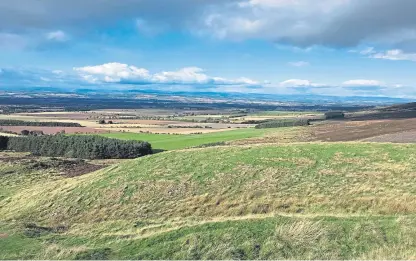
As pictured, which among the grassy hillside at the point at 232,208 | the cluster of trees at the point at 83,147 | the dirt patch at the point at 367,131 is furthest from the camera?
the cluster of trees at the point at 83,147

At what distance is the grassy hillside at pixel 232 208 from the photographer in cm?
1605

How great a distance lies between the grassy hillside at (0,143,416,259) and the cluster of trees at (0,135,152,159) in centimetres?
3550

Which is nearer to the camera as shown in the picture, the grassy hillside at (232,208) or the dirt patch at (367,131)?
the grassy hillside at (232,208)

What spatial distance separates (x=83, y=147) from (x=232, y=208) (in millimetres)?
54872

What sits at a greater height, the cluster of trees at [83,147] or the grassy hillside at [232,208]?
the grassy hillside at [232,208]

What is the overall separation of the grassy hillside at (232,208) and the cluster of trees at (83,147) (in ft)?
116

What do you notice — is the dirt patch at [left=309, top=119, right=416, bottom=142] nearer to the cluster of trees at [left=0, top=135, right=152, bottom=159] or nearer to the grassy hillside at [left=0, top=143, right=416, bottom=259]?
the grassy hillside at [left=0, top=143, right=416, bottom=259]

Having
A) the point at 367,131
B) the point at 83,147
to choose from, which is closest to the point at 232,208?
the point at 367,131

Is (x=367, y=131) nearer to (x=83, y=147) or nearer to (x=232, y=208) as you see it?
(x=83, y=147)

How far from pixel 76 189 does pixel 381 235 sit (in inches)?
854

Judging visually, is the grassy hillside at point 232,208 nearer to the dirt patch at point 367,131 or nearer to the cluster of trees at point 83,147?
the dirt patch at point 367,131

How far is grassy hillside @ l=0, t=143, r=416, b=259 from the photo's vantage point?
16047mm

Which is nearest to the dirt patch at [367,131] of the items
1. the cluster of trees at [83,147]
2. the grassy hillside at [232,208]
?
the grassy hillside at [232,208]

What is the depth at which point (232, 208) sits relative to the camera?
24047 mm
